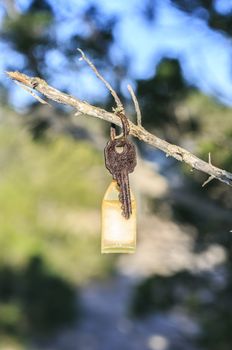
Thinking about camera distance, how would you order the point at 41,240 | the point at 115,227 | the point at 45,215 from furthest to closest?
the point at 45,215
the point at 41,240
the point at 115,227

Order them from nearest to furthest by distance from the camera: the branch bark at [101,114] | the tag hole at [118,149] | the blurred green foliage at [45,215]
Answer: the branch bark at [101,114], the tag hole at [118,149], the blurred green foliage at [45,215]

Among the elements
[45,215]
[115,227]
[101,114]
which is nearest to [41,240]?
[45,215]

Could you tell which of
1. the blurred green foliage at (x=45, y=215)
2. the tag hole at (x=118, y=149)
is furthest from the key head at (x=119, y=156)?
the blurred green foliage at (x=45, y=215)

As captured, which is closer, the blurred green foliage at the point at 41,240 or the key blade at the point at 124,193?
the key blade at the point at 124,193

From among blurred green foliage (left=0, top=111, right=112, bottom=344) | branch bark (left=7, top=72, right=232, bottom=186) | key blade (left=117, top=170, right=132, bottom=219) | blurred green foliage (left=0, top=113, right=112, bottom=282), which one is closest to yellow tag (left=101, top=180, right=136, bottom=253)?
key blade (left=117, top=170, right=132, bottom=219)

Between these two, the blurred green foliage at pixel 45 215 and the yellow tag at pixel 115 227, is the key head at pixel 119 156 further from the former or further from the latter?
the blurred green foliage at pixel 45 215

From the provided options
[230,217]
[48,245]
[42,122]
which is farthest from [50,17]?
[48,245]

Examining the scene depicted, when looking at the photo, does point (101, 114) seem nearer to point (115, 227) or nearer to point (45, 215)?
point (115, 227)
